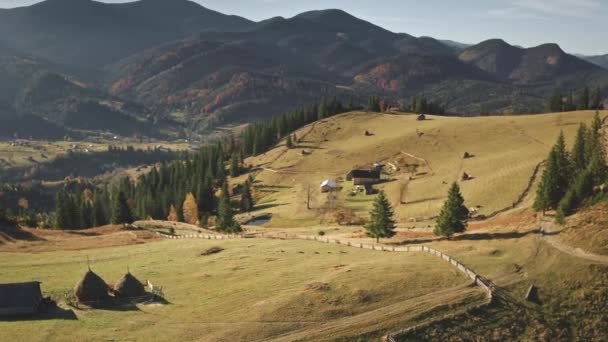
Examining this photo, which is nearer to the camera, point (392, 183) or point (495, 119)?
point (392, 183)

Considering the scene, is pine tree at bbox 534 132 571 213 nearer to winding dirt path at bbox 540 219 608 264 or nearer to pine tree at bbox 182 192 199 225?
winding dirt path at bbox 540 219 608 264

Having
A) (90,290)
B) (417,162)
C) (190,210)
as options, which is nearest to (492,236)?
(90,290)

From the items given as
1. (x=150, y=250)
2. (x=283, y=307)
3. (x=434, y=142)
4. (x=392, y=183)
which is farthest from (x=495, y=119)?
(x=283, y=307)

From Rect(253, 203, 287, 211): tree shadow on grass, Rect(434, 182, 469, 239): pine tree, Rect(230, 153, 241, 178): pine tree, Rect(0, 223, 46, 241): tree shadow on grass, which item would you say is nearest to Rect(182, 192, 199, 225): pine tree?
Rect(253, 203, 287, 211): tree shadow on grass

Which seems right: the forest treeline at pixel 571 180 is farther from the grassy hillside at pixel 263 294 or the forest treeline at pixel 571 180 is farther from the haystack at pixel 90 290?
the haystack at pixel 90 290

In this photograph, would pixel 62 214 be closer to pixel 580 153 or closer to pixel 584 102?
pixel 580 153

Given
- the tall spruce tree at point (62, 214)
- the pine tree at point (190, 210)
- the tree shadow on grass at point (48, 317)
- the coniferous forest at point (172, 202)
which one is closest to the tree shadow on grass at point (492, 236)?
the coniferous forest at point (172, 202)

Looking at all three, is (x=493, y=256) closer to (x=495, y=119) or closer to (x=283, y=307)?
(x=283, y=307)
